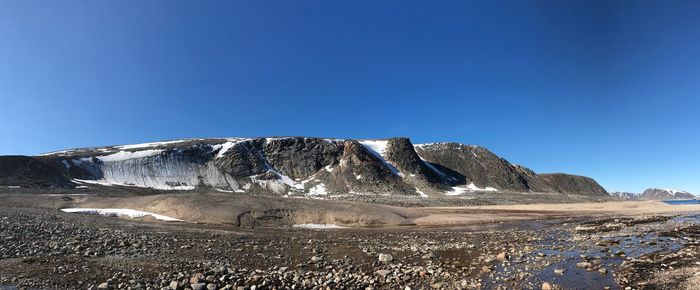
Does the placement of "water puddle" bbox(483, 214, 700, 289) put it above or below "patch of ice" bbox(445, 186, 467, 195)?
below

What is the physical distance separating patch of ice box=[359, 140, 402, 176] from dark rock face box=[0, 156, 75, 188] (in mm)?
91642

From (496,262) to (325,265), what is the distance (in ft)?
24.7

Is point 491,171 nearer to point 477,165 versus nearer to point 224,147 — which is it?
point 477,165

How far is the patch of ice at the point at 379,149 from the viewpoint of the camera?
13260 centimetres

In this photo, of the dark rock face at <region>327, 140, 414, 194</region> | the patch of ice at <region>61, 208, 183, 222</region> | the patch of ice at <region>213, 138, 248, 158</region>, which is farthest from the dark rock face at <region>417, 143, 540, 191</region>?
the patch of ice at <region>61, 208, 183, 222</region>

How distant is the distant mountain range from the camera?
96.6 metres

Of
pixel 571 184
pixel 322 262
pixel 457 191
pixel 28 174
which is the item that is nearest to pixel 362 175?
pixel 457 191

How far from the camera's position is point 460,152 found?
160 meters

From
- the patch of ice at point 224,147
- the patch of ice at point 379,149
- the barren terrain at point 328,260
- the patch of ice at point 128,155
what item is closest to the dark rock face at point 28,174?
the patch of ice at point 128,155

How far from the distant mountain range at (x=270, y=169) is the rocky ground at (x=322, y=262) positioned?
72530 mm

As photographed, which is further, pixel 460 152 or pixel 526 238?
pixel 460 152

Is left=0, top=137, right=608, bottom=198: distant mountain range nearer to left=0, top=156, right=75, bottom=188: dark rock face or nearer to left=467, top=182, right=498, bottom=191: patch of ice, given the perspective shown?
left=467, top=182, right=498, bottom=191: patch of ice

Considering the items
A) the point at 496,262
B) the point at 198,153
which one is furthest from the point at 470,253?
the point at 198,153

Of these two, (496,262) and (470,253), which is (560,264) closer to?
(496,262)
